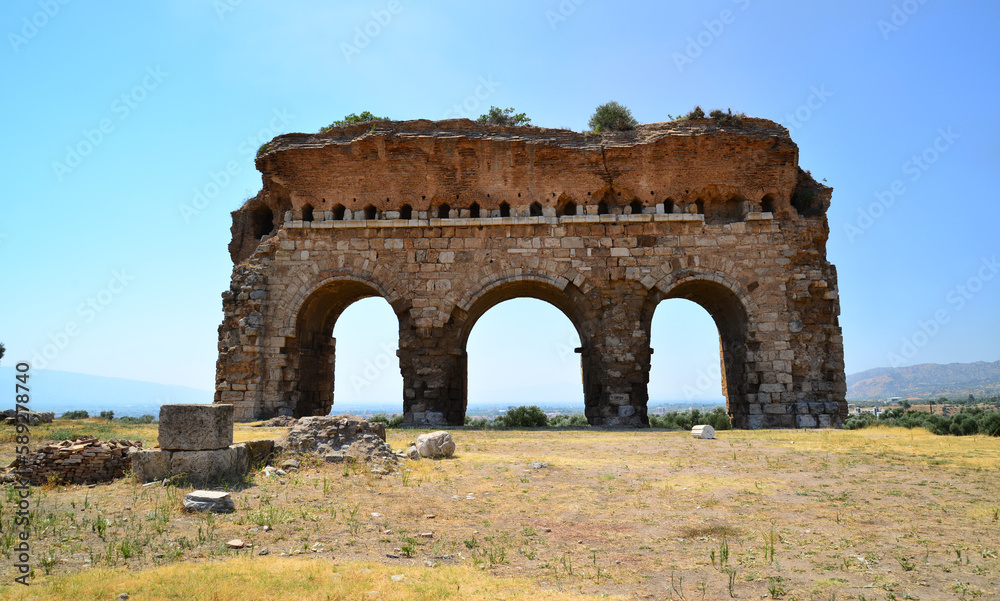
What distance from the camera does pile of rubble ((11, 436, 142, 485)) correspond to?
7496mm

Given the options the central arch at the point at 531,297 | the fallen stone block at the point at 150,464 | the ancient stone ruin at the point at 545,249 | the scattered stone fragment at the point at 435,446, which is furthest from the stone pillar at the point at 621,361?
the fallen stone block at the point at 150,464

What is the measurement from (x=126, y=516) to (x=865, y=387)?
157 metres

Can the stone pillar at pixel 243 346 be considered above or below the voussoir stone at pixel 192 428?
above

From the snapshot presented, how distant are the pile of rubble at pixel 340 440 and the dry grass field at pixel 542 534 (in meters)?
0.40

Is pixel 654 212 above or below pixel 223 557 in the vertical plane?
above

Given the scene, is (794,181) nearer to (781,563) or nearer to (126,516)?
(781,563)

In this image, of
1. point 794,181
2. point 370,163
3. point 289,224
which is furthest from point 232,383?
point 794,181

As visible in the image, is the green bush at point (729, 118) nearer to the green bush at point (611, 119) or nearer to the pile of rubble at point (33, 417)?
the green bush at point (611, 119)

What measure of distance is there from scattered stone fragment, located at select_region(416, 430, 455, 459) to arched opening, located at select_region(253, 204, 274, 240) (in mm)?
11547

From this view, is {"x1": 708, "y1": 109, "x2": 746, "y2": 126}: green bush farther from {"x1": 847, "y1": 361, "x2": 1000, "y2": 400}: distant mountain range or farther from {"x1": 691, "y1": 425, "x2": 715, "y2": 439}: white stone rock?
{"x1": 847, "y1": 361, "x2": 1000, "y2": 400}: distant mountain range

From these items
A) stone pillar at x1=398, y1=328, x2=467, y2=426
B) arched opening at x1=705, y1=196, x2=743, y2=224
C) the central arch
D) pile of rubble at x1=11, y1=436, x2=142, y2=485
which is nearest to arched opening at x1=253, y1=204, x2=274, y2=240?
stone pillar at x1=398, y1=328, x2=467, y2=426

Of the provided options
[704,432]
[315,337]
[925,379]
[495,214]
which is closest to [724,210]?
[495,214]

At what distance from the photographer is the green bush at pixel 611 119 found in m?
17.8

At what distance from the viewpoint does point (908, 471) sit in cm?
815
